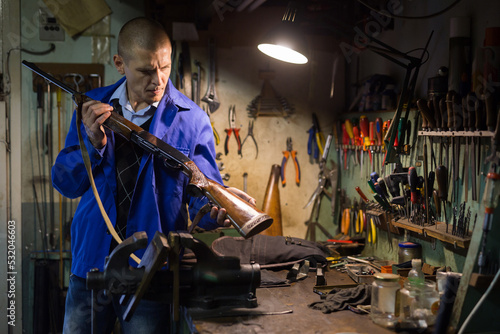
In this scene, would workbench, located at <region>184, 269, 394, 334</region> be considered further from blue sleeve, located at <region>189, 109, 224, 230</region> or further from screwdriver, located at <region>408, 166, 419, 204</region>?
screwdriver, located at <region>408, 166, 419, 204</region>

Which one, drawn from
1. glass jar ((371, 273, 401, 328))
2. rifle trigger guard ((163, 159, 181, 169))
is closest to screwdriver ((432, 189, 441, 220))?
glass jar ((371, 273, 401, 328))

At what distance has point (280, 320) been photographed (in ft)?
6.37

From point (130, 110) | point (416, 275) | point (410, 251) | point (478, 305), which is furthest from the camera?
point (410, 251)

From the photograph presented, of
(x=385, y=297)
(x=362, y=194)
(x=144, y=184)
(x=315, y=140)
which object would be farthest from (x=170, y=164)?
(x=315, y=140)

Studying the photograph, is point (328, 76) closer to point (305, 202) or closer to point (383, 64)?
point (383, 64)

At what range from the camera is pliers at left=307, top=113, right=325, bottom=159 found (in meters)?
3.88

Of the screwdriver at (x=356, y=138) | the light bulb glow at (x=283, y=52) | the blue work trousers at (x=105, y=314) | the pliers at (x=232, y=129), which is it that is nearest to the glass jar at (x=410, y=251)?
the screwdriver at (x=356, y=138)

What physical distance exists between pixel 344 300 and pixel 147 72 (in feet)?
4.36

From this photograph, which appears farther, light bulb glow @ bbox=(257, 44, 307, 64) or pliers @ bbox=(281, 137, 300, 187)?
pliers @ bbox=(281, 137, 300, 187)

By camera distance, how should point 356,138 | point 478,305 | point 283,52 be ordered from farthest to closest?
1. point 356,138
2. point 283,52
3. point 478,305

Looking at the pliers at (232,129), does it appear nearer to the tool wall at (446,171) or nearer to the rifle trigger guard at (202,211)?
the tool wall at (446,171)

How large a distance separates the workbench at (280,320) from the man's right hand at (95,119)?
821 mm

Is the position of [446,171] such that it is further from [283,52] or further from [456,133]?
[283,52]

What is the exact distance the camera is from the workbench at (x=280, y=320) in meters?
1.84
